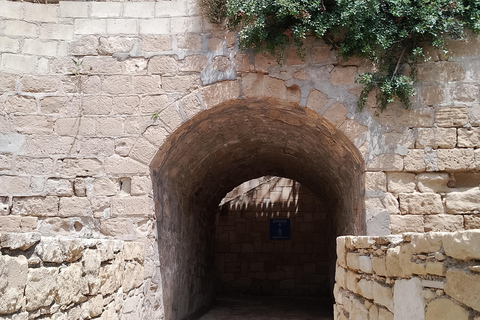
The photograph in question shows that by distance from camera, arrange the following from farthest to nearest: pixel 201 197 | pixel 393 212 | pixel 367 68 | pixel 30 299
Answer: pixel 201 197 < pixel 367 68 < pixel 393 212 < pixel 30 299

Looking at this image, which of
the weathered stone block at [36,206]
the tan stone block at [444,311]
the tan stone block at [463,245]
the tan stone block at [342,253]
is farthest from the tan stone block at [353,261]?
the weathered stone block at [36,206]

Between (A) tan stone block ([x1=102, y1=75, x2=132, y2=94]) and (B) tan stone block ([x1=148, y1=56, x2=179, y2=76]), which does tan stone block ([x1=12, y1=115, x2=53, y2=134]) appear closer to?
(A) tan stone block ([x1=102, y1=75, x2=132, y2=94])

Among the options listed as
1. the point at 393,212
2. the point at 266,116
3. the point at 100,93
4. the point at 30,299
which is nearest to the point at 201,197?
the point at 266,116

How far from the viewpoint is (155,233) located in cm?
492

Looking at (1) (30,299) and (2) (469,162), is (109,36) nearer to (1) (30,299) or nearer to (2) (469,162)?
(1) (30,299)

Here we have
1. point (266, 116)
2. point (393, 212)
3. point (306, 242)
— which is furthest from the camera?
point (306, 242)

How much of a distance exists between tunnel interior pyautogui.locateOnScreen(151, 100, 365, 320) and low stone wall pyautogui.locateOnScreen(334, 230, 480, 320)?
1924 mm

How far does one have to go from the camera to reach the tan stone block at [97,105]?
4980 millimetres

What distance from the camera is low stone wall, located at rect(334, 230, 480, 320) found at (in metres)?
1.56

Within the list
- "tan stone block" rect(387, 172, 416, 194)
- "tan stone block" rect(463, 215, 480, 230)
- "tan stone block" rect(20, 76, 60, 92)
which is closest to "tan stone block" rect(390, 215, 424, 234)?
"tan stone block" rect(387, 172, 416, 194)

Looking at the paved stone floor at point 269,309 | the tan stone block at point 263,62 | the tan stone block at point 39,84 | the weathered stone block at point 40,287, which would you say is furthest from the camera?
the paved stone floor at point 269,309

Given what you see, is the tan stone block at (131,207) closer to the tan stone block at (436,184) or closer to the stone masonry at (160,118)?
the stone masonry at (160,118)

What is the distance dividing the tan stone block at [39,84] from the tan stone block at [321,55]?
2.83 m

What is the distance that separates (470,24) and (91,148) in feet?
13.5
